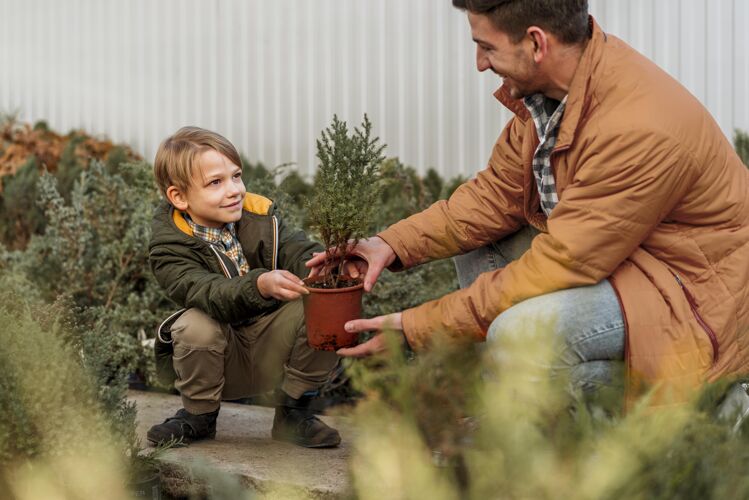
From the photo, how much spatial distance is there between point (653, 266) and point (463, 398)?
115cm

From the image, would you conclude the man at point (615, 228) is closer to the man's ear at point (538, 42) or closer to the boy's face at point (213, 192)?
the man's ear at point (538, 42)

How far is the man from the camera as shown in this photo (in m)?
2.75

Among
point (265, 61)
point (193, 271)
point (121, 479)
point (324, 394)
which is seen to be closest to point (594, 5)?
point (265, 61)

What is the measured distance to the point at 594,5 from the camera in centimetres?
722

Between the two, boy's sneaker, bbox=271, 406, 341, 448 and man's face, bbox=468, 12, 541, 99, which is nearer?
man's face, bbox=468, 12, 541, 99

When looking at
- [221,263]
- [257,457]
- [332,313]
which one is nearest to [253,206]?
[221,263]

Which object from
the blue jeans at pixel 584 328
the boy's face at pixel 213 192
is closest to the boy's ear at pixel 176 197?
the boy's face at pixel 213 192

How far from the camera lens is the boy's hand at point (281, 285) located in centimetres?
309

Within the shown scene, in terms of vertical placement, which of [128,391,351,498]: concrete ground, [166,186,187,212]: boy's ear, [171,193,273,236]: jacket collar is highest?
[166,186,187,212]: boy's ear

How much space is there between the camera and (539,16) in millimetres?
2855

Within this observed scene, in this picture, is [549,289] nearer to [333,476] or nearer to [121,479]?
[333,476]

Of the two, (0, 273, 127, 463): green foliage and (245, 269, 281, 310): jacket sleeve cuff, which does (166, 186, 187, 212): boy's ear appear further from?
(0, 273, 127, 463): green foliage

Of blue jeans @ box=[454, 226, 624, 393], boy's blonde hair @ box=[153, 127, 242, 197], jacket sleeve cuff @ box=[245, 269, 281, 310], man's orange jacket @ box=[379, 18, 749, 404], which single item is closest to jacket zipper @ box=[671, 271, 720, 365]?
man's orange jacket @ box=[379, 18, 749, 404]

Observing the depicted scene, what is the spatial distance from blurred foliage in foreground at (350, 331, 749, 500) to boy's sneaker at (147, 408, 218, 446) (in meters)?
1.71
